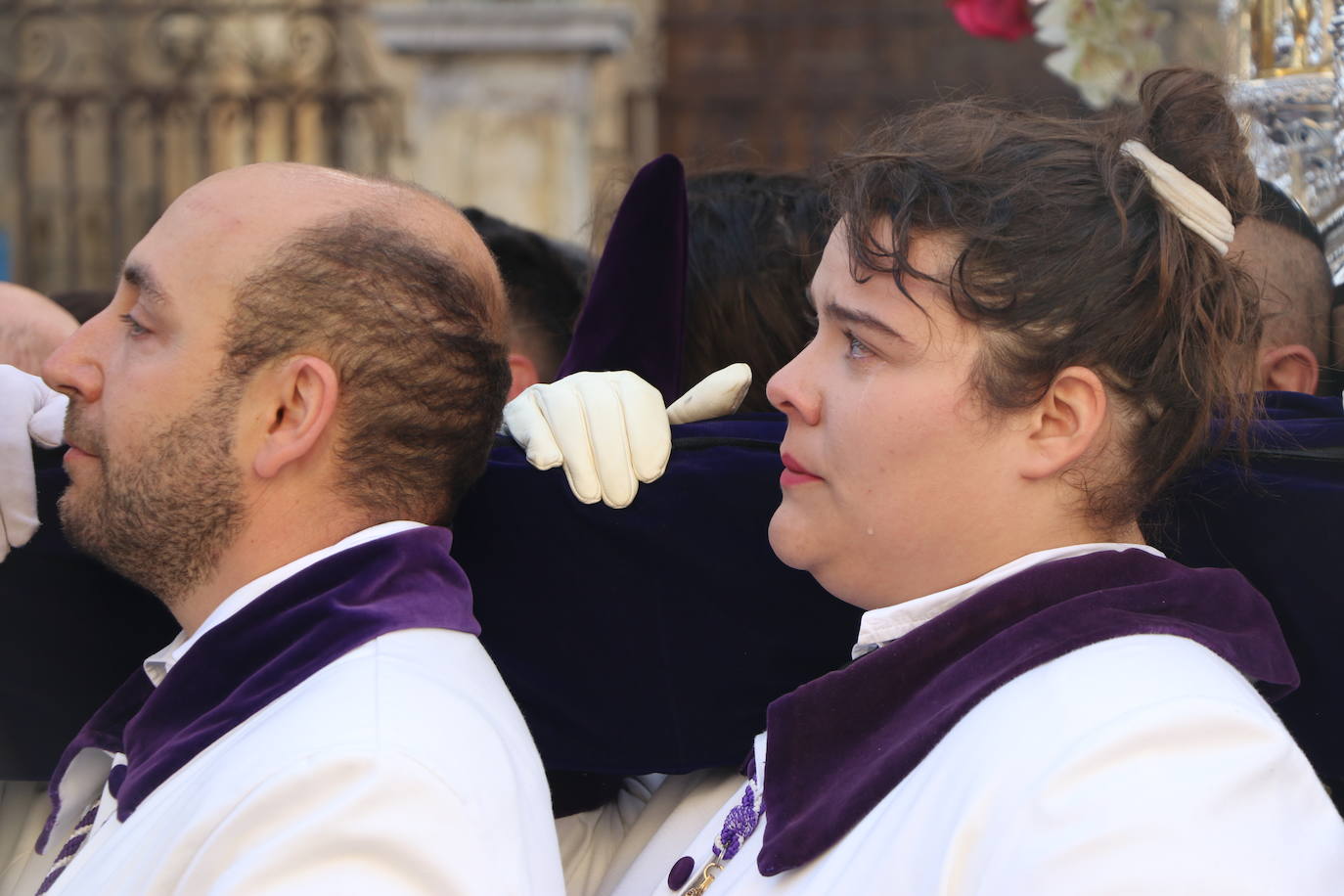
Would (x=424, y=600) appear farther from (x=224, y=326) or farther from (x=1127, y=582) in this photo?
(x=1127, y=582)

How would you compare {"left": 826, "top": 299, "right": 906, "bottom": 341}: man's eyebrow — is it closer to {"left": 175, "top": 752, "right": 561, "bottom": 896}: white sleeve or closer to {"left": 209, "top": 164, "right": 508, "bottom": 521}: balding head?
{"left": 209, "top": 164, "right": 508, "bottom": 521}: balding head

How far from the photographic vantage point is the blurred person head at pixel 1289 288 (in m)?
2.15

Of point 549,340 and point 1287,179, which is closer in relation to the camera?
point 1287,179

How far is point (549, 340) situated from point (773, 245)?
2.45 ft

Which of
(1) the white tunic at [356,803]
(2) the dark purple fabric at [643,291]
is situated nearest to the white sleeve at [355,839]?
(1) the white tunic at [356,803]

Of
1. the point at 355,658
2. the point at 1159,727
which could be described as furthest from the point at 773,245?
the point at 1159,727

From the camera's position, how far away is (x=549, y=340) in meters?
2.98

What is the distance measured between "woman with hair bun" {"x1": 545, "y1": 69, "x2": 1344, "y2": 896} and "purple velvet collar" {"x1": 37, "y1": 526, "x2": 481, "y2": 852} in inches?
15.7

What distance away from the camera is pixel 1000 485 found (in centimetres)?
152

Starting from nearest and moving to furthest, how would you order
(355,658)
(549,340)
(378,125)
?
(355,658)
(549,340)
(378,125)

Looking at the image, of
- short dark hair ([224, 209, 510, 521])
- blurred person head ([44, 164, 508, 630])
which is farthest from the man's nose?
short dark hair ([224, 209, 510, 521])

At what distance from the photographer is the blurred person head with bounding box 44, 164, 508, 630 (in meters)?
1.74

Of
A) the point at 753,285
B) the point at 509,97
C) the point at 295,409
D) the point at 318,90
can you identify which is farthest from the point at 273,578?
the point at 318,90

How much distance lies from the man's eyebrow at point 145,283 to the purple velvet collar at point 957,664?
0.89 metres
